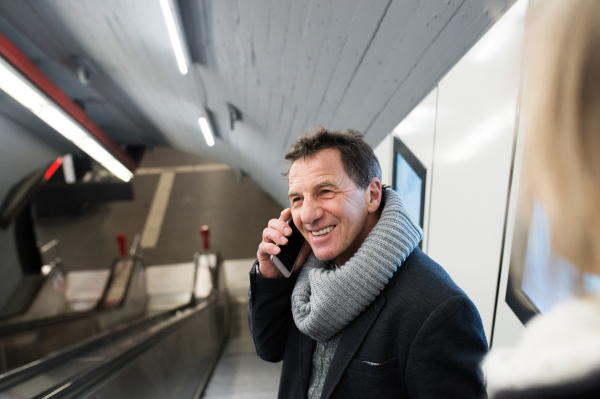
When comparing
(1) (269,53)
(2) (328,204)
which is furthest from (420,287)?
(1) (269,53)

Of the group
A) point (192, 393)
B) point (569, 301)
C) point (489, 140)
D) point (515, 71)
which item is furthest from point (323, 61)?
point (192, 393)

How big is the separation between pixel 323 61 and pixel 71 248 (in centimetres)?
1076

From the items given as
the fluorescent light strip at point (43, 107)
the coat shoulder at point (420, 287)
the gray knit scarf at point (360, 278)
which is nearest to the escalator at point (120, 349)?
the gray knit scarf at point (360, 278)

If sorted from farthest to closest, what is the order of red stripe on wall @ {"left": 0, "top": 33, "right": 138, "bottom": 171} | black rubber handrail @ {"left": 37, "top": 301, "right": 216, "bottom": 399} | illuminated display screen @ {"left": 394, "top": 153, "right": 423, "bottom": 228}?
1. red stripe on wall @ {"left": 0, "top": 33, "right": 138, "bottom": 171}
2. illuminated display screen @ {"left": 394, "top": 153, "right": 423, "bottom": 228}
3. black rubber handrail @ {"left": 37, "top": 301, "right": 216, "bottom": 399}

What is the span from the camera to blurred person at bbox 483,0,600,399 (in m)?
0.38

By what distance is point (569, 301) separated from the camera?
41 centimetres

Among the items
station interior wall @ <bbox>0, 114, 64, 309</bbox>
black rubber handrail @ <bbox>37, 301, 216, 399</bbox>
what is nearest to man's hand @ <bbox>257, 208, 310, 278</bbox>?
black rubber handrail @ <bbox>37, 301, 216, 399</bbox>

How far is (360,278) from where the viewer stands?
1268 mm

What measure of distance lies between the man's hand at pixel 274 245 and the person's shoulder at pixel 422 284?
452 millimetres

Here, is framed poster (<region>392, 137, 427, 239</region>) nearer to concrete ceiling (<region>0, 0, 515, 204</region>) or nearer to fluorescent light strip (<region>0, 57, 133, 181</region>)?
concrete ceiling (<region>0, 0, 515, 204</region>)

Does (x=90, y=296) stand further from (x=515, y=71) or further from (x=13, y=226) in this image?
(x=515, y=71)

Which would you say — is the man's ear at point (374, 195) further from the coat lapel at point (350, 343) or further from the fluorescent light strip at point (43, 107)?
the fluorescent light strip at point (43, 107)

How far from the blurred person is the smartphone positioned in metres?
1.16

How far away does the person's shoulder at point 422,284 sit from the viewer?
1157 millimetres
